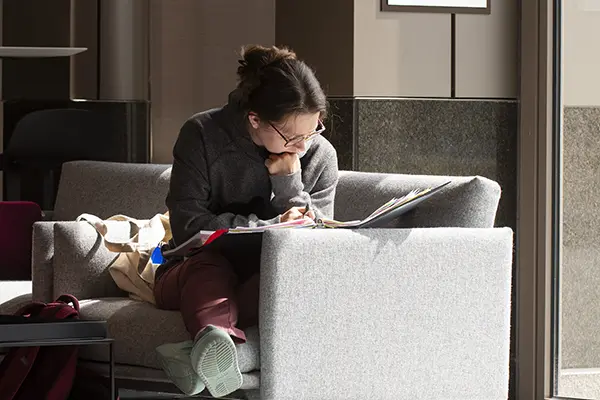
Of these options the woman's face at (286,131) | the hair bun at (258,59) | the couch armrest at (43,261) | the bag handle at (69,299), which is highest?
the hair bun at (258,59)

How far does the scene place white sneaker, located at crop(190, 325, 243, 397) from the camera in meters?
2.44

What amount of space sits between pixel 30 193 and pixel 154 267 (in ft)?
4.55

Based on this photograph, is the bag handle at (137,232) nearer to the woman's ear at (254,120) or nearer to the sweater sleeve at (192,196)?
the sweater sleeve at (192,196)

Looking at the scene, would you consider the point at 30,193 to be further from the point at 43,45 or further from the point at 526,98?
the point at 526,98

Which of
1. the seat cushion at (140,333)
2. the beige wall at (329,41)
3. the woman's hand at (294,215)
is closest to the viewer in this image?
the seat cushion at (140,333)

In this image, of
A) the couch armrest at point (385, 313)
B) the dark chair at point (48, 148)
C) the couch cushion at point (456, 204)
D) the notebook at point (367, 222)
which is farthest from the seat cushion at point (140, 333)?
the dark chair at point (48, 148)

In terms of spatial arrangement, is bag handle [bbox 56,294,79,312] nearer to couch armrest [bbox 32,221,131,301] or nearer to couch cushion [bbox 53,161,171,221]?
couch armrest [bbox 32,221,131,301]

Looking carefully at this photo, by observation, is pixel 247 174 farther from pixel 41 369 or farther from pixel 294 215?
pixel 41 369

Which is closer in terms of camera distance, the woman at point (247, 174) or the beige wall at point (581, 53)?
the woman at point (247, 174)

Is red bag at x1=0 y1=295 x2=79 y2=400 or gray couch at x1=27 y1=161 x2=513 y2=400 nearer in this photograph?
gray couch at x1=27 y1=161 x2=513 y2=400

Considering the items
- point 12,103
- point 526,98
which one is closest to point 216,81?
point 12,103

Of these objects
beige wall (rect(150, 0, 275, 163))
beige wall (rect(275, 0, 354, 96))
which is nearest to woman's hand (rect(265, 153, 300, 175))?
beige wall (rect(275, 0, 354, 96))

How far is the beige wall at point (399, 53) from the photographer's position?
3908 mm

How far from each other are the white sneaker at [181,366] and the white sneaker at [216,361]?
0.09 feet
